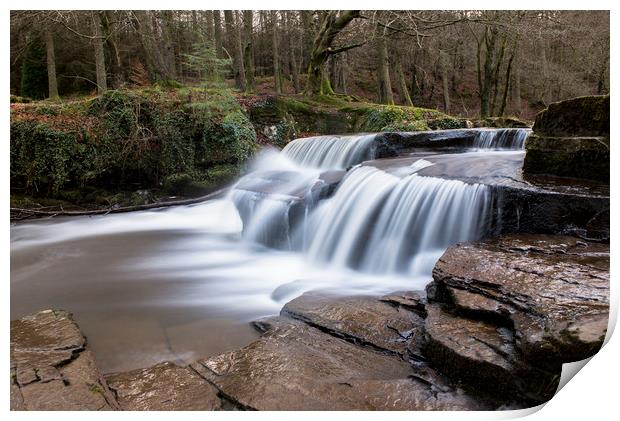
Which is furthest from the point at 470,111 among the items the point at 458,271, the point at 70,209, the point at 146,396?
the point at 146,396

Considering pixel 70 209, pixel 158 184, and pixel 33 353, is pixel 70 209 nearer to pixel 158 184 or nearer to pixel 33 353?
pixel 158 184

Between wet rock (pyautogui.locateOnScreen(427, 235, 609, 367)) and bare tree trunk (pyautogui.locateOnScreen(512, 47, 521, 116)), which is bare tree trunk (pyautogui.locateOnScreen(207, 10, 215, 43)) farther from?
bare tree trunk (pyautogui.locateOnScreen(512, 47, 521, 116))

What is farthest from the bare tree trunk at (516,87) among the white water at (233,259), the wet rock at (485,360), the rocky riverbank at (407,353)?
the wet rock at (485,360)

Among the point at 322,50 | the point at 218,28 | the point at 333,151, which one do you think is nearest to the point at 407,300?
the point at 333,151

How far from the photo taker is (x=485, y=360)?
1809 millimetres

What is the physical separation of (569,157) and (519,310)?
68.2 inches

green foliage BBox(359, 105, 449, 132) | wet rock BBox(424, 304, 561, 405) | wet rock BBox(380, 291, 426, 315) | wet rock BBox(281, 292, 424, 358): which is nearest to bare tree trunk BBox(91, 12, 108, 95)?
wet rock BBox(281, 292, 424, 358)

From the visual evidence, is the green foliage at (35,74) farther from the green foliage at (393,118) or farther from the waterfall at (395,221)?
the green foliage at (393,118)

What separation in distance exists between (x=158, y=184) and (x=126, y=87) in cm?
178

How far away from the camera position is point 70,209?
6711 mm

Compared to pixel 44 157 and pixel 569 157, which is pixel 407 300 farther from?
pixel 44 157

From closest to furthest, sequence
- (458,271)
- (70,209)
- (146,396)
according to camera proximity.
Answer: (146,396) → (458,271) → (70,209)

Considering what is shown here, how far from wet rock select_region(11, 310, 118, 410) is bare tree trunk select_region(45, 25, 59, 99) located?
2.44 m

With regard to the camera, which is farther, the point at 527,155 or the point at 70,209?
the point at 70,209
